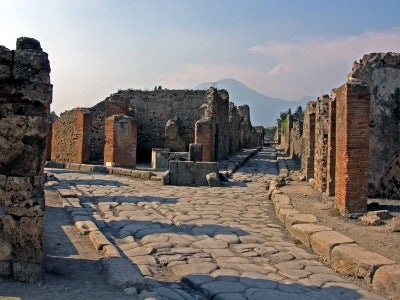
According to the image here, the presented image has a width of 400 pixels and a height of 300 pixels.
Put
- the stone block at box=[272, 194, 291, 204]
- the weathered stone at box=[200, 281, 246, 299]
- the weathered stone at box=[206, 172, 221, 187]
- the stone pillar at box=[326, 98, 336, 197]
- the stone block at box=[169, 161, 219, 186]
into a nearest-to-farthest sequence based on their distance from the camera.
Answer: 1. the weathered stone at box=[200, 281, 246, 299]
2. the stone block at box=[272, 194, 291, 204]
3. the stone pillar at box=[326, 98, 336, 197]
4. the weathered stone at box=[206, 172, 221, 187]
5. the stone block at box=[169, 161, 219, 186]

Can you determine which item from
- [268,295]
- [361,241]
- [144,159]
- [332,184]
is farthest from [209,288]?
[144,159]

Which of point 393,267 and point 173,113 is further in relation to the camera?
point 173,113

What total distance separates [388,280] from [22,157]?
12.0ft

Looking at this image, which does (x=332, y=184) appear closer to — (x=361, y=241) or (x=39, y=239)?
(x=361, y=241)

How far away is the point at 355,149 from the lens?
7363mm

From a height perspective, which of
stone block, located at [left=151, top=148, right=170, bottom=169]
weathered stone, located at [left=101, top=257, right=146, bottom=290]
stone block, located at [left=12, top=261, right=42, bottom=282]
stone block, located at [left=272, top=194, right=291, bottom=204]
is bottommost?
weathered stone, located at [left=101, top=257, right=146, bottom=290]

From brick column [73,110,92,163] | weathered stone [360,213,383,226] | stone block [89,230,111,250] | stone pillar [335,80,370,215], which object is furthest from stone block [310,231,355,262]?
brick column [73,110,92,163]

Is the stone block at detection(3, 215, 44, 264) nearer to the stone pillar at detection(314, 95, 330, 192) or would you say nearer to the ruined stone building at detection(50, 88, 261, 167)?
the stone pillar at detection(314, 95, 330, 192)

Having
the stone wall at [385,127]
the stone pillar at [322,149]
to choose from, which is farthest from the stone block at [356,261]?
the stone pillar at [322,149]

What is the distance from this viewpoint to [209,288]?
4.17 m

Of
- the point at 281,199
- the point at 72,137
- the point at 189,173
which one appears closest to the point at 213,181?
the point at 189,173

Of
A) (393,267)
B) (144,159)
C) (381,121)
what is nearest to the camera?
(393,267)

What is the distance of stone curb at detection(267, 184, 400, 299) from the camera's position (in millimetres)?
4363

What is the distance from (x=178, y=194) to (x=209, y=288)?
6642 mm
